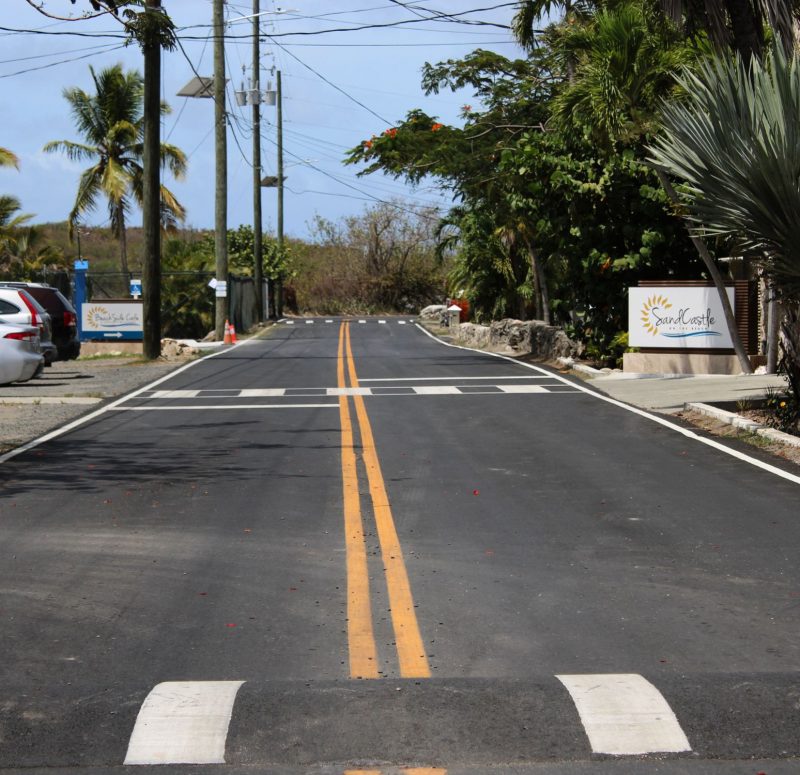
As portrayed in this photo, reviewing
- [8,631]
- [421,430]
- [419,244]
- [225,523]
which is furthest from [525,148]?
[419,244]

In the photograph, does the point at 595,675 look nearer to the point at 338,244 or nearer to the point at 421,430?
the point at 421,430

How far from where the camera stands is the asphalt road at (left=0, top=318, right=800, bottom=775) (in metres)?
Result: 4.94

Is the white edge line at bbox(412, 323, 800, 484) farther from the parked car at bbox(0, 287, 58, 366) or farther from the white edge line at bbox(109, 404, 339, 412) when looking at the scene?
the parked car at bbox(0, 287, 58, 366)

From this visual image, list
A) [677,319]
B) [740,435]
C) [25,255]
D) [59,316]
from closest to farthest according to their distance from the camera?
[740,435], [677,319], [59,316], [25,255]

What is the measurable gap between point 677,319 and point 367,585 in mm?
17793

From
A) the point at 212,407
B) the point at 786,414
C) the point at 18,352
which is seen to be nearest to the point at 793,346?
the point at 786,414

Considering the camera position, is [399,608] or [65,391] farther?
[65,391]

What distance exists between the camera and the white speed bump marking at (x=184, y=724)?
480 centimetres

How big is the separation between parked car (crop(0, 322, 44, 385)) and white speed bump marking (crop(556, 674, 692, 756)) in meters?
17.2

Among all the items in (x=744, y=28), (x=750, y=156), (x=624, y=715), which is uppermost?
(x=744, y=28)

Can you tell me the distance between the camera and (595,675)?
569 cm

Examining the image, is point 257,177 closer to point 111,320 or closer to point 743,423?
point 111,320

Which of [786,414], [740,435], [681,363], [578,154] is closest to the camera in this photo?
[740,435]

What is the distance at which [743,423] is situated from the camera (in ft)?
48.7
